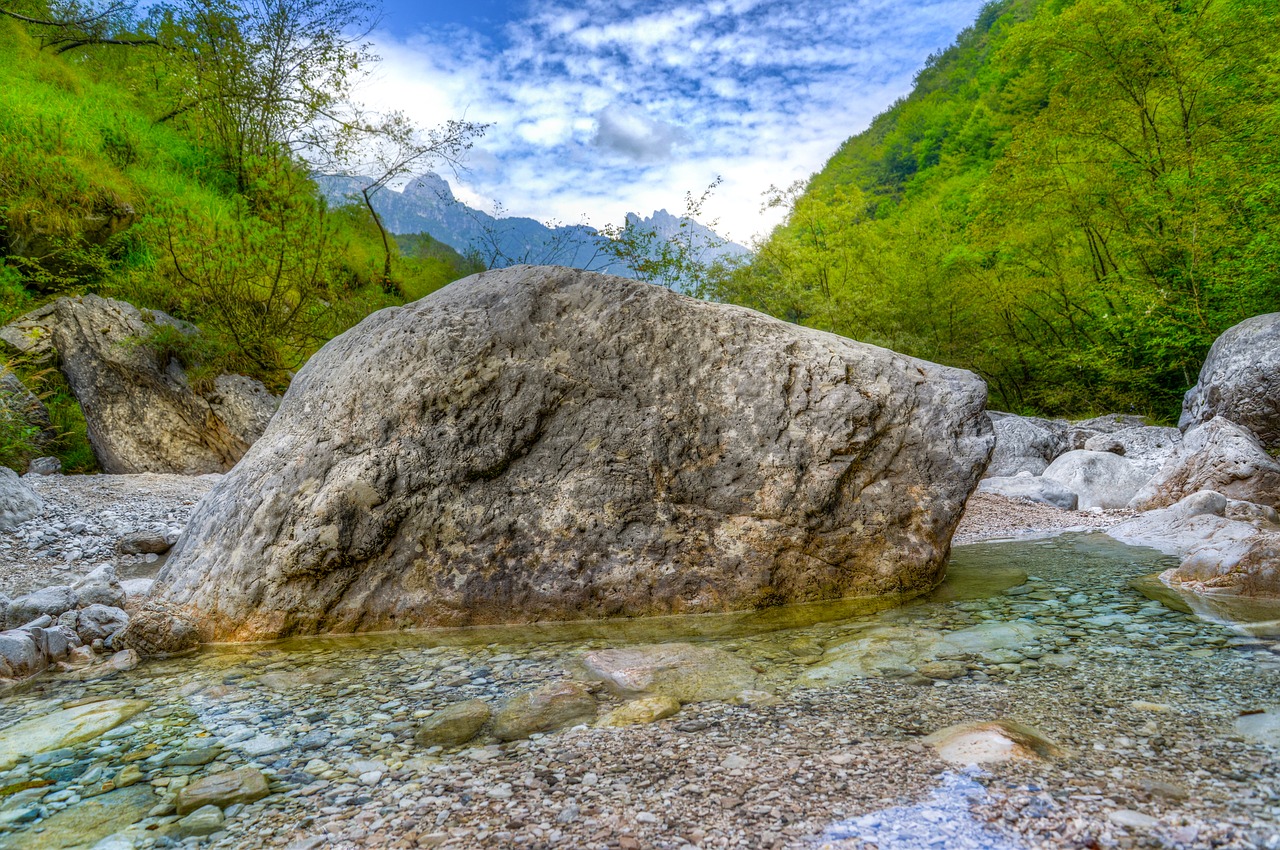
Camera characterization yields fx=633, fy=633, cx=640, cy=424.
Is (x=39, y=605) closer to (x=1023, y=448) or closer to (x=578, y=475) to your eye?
(x=578, y=475)

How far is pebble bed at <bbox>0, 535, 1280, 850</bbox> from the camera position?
1.59 m

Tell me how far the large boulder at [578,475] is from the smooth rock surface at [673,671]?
864 mm

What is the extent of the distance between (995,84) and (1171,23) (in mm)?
18660

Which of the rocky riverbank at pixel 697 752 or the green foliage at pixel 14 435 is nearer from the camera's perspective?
the rocky riverbank at pixel 697 752

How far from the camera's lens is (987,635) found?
3.18 m

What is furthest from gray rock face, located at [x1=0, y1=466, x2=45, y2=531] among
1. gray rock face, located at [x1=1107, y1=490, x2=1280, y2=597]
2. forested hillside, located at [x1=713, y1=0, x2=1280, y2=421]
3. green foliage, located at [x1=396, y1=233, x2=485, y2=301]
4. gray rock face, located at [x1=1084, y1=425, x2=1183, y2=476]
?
gray rock face, located at [x1=1084, y1=425, x2=1183, y2=476]

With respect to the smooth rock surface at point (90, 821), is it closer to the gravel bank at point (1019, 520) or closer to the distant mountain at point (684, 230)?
the gravel bank at point (1019, 520)

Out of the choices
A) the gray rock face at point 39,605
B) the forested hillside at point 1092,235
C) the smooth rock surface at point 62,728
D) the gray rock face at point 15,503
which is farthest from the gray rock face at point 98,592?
the forested hillside at point 1092,235

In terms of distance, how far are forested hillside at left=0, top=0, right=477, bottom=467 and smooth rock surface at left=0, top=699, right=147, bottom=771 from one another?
9305 millimetres

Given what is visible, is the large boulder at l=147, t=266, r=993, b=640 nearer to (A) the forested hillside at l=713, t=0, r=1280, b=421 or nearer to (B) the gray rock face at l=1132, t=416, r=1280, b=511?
(B) the gray rock face at l=1132, t=416, r=1280, b=511

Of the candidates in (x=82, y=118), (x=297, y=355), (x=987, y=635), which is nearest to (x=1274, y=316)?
(x=987, y=635)

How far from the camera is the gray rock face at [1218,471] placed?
23.2 feet

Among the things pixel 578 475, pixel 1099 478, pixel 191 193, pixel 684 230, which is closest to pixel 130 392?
pixel 191 193

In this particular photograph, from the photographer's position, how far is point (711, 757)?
2.01 meters
